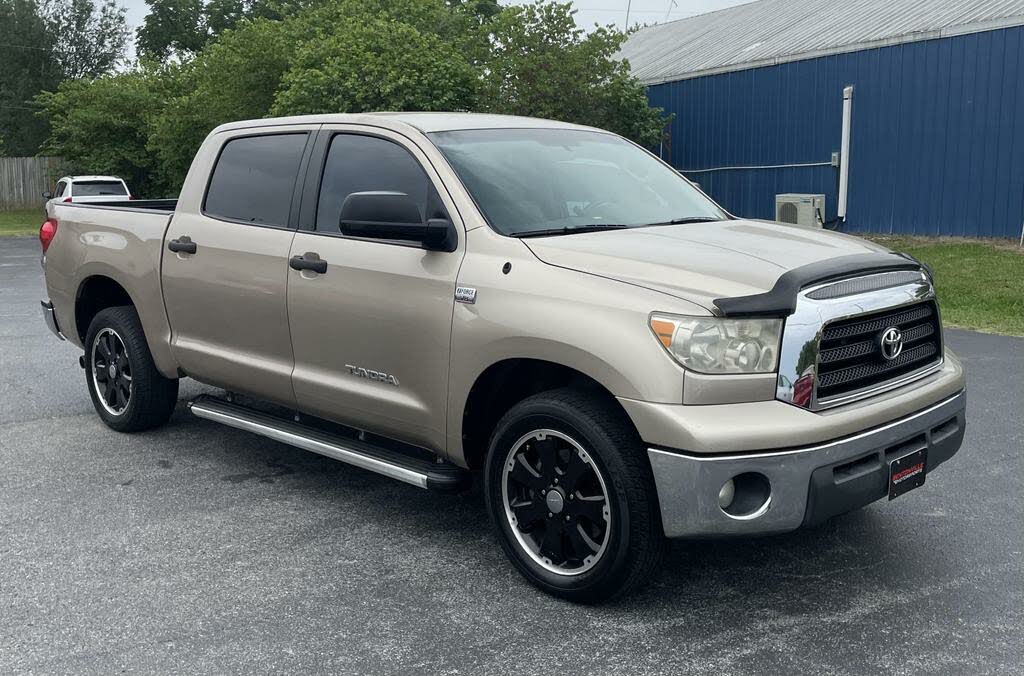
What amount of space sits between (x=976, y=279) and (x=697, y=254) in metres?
11.8

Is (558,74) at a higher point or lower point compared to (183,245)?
higher

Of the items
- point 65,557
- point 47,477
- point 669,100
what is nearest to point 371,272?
point 65,557

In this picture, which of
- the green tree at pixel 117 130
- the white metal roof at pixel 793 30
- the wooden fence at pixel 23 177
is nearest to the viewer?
the white metal roof at pixel 793 30

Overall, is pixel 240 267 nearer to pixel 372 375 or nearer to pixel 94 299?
pixel 372 375

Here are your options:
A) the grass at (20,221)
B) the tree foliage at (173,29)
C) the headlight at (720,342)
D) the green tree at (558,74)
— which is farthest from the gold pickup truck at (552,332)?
the tree foliage at (173,29)

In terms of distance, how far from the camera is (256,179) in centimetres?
569

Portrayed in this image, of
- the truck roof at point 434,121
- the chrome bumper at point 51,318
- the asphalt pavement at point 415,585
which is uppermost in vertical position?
the truck roof at point 434,121

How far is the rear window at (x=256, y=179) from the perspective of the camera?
5.48 m

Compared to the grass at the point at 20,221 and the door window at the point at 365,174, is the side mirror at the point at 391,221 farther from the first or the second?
the grass at the point at 20,221

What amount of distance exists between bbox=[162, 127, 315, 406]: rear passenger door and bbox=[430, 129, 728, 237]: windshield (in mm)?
1087

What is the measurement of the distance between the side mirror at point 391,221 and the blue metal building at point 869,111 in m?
15.5

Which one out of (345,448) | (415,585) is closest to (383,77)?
(345,448)

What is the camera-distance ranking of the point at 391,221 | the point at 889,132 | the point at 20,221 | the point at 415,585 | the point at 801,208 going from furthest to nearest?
the point at 20,221 < the point at 801,208 < the point at 889,132 < the point at 391,221 < the point at 415,585

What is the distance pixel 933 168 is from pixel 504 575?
54.5ft
